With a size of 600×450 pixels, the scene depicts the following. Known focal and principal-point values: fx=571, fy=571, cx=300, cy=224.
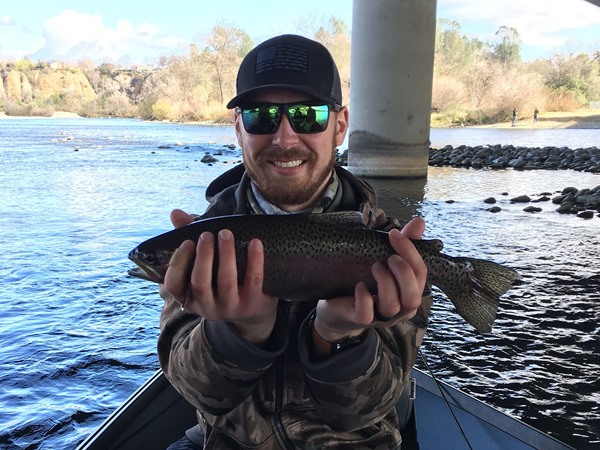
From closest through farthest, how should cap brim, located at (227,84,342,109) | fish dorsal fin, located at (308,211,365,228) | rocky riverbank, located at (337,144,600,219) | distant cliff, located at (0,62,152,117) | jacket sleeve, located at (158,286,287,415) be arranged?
jacket sleeve, located at (158,286,287,415), fish dorsal fin, located at (308,211,365,228), cap brim, located at (227,84,342,109), rocky riverbank, located at (337,144,600,219), distant cliff, located at (0,62,152,117)

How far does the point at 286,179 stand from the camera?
2.46 metres

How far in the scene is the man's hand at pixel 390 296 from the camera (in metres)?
1.94

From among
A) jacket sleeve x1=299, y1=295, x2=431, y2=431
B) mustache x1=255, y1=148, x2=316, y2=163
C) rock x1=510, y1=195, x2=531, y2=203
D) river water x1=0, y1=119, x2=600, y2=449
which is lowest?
river water x1=0, y1=119, x2=600, y2=449

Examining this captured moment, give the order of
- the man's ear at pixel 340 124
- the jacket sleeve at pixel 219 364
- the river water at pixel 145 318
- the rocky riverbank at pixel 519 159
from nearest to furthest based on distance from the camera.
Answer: the jacket sleeve at pixel 219 364, the man's ear at pixel 340 124, the river water at pixel 145 318, the rocky riverbank at pixel 519 159

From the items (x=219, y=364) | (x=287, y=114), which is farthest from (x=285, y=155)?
(x=219, y=364)

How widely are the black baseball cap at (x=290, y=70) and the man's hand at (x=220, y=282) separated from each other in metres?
0.81

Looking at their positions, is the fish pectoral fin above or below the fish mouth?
below

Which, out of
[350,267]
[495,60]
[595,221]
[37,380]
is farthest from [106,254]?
[495,60]

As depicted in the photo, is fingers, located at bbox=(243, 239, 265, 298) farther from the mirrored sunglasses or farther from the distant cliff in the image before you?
the distant cliff

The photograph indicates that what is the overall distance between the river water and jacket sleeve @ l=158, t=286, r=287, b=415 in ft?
9.33

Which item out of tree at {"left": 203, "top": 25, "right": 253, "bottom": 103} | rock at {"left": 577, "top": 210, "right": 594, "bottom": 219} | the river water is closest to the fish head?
the river water

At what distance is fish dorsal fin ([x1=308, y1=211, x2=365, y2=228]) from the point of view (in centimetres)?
220

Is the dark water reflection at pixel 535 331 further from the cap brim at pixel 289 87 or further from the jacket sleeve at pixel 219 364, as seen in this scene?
the cap brim at pixel 289 87

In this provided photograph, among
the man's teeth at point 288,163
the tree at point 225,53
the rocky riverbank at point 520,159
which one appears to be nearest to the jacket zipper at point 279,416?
the man's teeth at point 288,163
